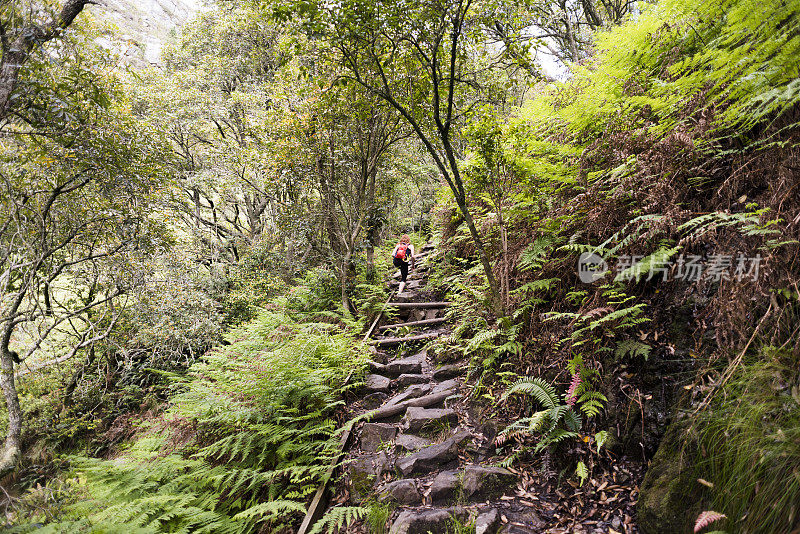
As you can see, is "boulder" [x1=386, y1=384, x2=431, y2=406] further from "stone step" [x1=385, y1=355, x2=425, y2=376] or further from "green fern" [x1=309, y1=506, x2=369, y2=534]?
"green fern" [x1=309, y1=506, x2=369, y2=534]

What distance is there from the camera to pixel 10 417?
769 cm

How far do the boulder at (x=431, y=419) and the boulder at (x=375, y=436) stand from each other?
0.24m

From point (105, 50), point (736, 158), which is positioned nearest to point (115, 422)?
point (105, 50)

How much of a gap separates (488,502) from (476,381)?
1794mm

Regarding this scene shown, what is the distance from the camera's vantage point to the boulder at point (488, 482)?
3453 millimetres

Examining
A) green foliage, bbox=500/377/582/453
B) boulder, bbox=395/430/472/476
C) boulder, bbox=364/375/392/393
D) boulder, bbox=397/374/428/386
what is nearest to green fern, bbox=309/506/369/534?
boulder, bbox=395/430/472/476

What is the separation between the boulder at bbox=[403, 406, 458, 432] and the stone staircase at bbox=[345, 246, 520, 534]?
0.5 inches

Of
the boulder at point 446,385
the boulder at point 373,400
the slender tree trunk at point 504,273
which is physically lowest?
the boulder at point 373,400

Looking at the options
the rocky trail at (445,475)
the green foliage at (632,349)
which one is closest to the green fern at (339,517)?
the rocky trail at (445,475)

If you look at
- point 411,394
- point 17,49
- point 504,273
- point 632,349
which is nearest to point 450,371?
point 411,394

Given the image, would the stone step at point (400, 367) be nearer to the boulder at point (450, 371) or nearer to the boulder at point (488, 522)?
the boulder at point (450, 371)

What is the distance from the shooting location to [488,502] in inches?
133

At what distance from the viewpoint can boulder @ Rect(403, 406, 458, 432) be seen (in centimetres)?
468

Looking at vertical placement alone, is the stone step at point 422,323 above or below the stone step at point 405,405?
above
